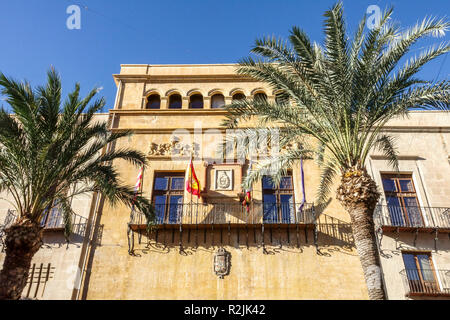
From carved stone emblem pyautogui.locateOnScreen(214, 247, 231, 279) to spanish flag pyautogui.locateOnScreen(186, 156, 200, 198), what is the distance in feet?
7.49

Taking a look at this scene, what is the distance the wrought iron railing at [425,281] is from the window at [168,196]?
8.22 metres

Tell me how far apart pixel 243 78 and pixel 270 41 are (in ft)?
23.6

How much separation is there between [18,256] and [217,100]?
37.3 ft

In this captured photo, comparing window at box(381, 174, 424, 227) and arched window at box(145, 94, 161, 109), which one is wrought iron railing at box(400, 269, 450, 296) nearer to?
window at box(381, 174, 424, 227)

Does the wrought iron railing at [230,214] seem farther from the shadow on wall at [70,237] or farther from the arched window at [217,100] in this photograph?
the arched window at [217,100]

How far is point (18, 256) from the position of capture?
1066 centimetres

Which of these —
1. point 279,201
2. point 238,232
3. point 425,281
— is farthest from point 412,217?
point 238,232

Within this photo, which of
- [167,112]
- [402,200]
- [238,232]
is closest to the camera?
[238,232]

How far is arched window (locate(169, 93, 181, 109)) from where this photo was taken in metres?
19.5

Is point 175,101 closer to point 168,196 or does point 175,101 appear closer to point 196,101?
point 196,101

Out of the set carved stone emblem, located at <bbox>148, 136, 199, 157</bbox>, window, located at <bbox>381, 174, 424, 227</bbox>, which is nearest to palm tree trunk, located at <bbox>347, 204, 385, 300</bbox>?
window, located at <bbox>381, 174, 424, 227</bbox>

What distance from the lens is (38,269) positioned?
46.8 ft

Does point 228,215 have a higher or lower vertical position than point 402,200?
lower

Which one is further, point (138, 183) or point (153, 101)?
point (153, 101)
